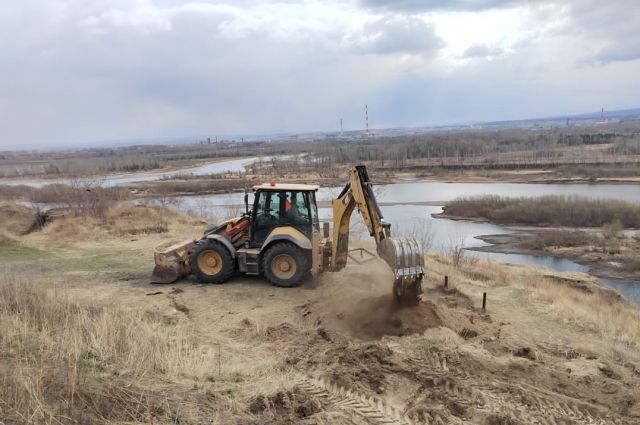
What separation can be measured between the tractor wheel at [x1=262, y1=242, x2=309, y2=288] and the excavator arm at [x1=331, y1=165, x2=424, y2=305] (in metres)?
0.67

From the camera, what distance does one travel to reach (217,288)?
1111 centimetres

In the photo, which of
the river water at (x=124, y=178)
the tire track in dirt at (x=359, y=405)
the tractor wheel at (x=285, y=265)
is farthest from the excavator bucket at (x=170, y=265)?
the river water at (x=124, y=178)

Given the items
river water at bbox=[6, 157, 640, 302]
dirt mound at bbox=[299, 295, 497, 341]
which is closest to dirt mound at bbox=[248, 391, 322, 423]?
dirt mound at bbox=[299, 295, 497, 341]

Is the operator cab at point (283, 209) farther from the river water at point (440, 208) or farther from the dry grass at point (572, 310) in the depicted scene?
the river water at point (440, 208)

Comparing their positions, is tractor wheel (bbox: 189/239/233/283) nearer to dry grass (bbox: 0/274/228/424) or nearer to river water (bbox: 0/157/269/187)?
dry grass (bbox: 0/274/228/424)

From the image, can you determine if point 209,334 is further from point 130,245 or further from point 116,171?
point 116,171

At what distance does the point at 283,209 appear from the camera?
440 inches

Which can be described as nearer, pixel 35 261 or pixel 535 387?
pixel 535 387

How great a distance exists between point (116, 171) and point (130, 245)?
74371 mm

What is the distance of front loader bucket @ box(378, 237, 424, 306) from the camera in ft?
26.7

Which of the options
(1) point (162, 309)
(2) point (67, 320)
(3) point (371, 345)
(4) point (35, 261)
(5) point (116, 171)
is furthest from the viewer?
(5) point (116, 171)

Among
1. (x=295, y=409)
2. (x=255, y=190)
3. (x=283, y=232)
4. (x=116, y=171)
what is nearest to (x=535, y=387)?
(x=295, y=409)

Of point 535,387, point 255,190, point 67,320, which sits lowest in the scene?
point 535,387

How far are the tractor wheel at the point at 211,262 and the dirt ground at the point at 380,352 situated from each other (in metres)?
0.26
